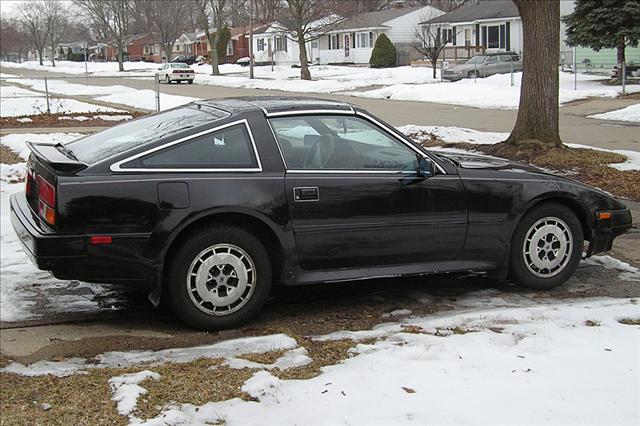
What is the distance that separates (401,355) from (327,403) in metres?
0.80

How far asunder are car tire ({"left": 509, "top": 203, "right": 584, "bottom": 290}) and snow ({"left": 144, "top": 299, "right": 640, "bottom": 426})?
0.87m

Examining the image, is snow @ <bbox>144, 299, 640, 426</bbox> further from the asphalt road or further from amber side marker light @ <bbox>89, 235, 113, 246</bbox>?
the asphalt road

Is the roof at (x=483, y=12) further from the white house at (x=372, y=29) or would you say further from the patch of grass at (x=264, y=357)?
the patch of grass at (x=264, y=357)

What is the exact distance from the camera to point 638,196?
9.32 meters

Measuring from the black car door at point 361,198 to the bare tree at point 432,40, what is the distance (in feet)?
127

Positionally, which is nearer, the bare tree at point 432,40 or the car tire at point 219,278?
the car tire at point 219,278

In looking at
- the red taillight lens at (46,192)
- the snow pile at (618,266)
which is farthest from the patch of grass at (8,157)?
the snow pile at (618,266)

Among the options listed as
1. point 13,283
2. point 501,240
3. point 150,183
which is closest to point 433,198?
point 501,240

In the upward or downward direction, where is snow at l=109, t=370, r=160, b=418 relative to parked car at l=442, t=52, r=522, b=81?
downward

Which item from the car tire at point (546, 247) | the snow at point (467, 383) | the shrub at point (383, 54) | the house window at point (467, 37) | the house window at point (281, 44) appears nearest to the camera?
the snow at point (467, 383)

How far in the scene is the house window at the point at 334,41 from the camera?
69.1 meters

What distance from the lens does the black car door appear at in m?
5.02

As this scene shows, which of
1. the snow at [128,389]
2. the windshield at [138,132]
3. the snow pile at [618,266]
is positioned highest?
the windshield at [138,132]

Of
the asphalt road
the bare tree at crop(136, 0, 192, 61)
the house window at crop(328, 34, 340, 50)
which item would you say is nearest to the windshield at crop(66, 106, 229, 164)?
the asphalt road
